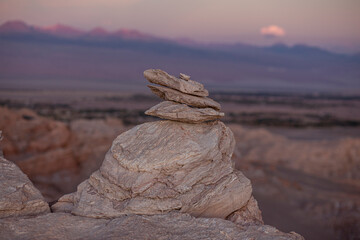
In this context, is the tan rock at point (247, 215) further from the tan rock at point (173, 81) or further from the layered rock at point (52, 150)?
the layered rock at point (52, 150)

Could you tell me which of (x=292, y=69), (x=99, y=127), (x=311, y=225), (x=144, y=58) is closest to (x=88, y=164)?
(x=99, y=127)

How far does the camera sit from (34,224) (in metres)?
6.28

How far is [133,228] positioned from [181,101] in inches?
131

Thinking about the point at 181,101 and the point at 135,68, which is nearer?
the point at 181,101

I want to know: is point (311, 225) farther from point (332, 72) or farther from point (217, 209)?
point (332, 72)

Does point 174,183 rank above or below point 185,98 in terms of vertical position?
below

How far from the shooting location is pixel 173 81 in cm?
828

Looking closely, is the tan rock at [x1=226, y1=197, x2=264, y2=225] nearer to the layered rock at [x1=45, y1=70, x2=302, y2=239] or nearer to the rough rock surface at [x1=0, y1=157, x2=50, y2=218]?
the layered rock at [x1=45, y1=70, x2=302, y2=239]

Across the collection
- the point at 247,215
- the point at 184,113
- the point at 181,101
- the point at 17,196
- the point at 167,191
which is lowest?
the point at 247,215

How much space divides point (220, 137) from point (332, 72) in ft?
664

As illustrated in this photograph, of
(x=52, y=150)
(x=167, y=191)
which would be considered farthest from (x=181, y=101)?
(x=52, y=150)

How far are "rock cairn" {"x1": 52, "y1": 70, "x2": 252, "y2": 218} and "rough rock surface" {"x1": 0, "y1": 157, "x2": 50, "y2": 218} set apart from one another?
67 cm

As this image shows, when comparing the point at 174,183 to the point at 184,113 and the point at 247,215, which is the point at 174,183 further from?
the point at 247,215

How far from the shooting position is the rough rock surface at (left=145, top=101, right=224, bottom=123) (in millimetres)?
7863
